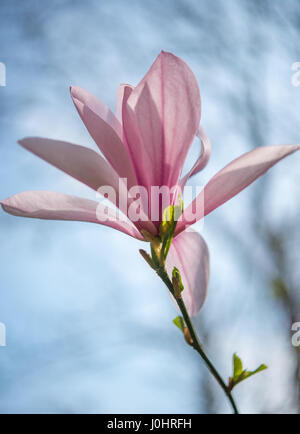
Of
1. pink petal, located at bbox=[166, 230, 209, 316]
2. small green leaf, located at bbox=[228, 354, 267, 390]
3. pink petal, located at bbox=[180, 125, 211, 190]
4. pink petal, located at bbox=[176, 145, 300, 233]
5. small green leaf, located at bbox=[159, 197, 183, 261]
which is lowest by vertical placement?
small green leaf, located at bbox=[228, 354, 267, 390]

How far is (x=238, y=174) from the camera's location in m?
0.36

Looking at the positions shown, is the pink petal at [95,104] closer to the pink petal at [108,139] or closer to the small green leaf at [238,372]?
the pink petal at [108,139]

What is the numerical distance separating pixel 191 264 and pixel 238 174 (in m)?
0.11

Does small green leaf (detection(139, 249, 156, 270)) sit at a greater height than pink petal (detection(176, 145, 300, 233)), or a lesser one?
lesser

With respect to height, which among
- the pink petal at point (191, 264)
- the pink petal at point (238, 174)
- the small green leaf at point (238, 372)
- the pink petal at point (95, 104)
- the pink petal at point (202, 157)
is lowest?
the small green leaf at point (238, 372)

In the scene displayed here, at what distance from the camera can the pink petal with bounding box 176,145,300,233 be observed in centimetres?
36

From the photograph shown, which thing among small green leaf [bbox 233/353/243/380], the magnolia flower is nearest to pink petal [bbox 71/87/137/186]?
the magnolia flower

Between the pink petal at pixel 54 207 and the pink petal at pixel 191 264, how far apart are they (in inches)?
3.3

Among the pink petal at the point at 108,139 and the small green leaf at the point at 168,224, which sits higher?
the pink petal at the point at 108,139

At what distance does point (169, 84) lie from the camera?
0.40 metres

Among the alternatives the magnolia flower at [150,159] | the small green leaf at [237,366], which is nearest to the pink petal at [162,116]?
the magnolia flower at [150,159]

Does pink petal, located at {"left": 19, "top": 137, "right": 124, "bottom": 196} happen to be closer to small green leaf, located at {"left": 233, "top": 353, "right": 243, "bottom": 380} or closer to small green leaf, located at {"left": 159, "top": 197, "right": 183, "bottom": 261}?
small green leaf, located at {"left": 159, "top": 197, "right": 183, "bottom": 261}

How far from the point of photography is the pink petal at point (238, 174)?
0.36 meters
